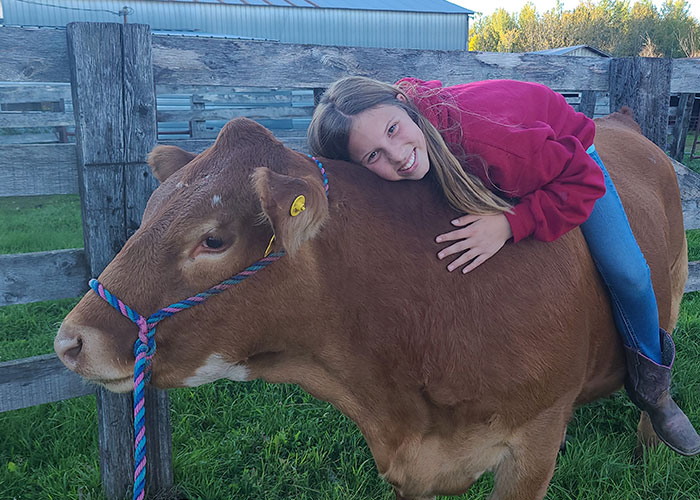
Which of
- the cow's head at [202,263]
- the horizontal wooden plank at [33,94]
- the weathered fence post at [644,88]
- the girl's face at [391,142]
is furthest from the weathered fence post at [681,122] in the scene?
the cow's head at [202,263]

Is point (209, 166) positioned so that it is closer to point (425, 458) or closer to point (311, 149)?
point (311, 149)

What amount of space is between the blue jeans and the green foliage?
44.7 metres

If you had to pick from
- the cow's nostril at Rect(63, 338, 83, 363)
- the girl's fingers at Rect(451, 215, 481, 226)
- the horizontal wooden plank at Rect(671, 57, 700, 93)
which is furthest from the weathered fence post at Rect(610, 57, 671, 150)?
the cow's nostril at Rect(63, 338, 83, 363)

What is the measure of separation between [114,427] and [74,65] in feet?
5.30

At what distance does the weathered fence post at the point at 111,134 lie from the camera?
2362mm

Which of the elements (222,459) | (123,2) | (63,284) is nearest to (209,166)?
(63,284)

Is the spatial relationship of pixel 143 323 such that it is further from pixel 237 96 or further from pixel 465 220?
pixel 237 96

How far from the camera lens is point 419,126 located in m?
2.03

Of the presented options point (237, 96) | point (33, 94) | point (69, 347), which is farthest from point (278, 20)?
point (69, 347)

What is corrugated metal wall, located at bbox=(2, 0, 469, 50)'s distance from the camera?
19328 mm

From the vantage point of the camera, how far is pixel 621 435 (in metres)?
3.38

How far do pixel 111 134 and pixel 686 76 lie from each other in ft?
13.0

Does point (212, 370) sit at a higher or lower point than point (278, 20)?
lower

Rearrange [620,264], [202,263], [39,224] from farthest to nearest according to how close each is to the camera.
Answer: [39,224], [620,264], [202,263]
